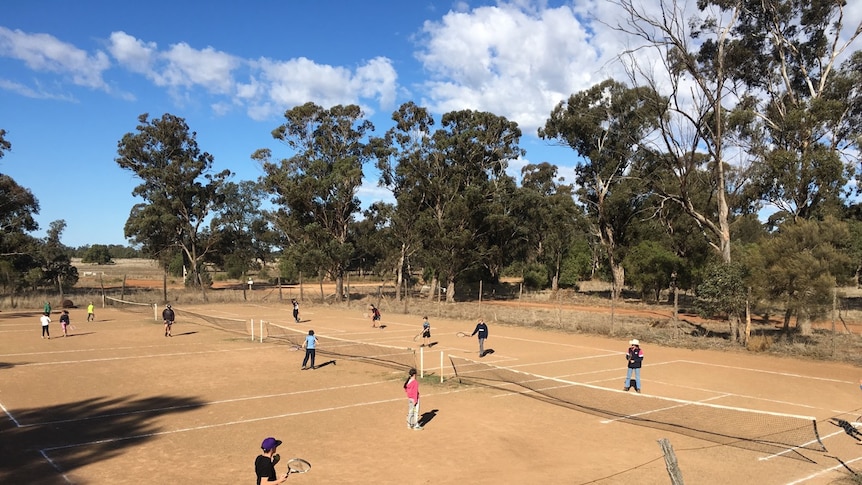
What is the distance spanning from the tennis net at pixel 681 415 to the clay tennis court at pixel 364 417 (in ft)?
1.30

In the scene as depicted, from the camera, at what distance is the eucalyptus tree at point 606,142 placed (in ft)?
175

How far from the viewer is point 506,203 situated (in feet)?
193

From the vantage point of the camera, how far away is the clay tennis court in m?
10.3

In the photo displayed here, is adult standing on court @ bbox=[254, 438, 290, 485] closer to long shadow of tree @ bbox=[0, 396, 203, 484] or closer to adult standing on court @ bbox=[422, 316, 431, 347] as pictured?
long shadow of tree @ bbox=[0, 396, 203, 484]

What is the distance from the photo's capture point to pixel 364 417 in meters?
14.3

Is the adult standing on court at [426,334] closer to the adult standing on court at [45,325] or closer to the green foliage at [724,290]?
the green foliage at [724,290]

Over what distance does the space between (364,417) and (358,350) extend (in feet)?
34.9

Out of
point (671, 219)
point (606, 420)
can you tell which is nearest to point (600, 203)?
point (671, 219)

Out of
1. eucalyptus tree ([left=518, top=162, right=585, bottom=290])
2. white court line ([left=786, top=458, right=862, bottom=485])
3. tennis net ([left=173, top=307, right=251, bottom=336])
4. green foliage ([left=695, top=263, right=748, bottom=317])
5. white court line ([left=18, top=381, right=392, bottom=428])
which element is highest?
eucalyptus tree ([left=518, top=162, right=585, bottom=290])

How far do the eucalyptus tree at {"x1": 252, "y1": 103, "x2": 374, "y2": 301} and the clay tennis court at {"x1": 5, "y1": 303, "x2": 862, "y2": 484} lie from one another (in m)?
29.6

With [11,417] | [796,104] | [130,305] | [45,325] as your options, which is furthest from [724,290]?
[130,305]

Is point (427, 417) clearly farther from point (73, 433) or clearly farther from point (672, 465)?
point (672, 465)

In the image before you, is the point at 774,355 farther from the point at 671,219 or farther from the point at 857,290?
the point at 857,290

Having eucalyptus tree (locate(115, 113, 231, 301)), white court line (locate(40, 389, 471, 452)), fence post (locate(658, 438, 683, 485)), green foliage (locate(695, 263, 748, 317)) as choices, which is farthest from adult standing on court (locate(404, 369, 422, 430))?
eucalyptus tree (locate(115, 113, 231, 301))
